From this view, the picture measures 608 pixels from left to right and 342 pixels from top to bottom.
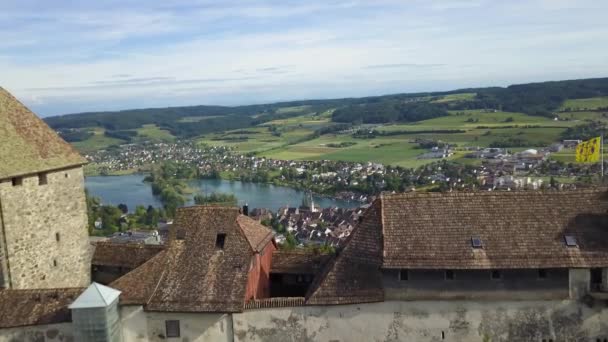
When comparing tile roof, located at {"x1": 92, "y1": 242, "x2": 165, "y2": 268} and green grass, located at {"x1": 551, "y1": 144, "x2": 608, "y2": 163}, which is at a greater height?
tile roof, located at {"x1": 92, "y1": 242, "x2": 165, "y2": 268}

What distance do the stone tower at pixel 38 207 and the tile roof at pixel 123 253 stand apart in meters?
0.62

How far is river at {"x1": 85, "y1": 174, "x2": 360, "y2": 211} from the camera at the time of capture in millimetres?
110250

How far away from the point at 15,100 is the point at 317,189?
334ft

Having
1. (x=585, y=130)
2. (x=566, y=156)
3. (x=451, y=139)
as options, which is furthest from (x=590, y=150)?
(x=451, y=139)

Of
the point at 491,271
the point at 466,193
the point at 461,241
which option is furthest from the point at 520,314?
the point at 466,193

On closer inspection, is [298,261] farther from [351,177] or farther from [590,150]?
[351,177]

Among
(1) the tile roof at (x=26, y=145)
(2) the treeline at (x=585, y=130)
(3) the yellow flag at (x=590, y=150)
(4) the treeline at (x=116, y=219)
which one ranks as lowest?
(4) the treeline at (x=116, y=219)

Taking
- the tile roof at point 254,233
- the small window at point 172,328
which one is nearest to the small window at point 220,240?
the tile roof at point 254,233

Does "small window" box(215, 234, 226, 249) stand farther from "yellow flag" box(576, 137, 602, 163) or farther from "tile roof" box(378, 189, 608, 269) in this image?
"yellow flag" box(576, 137, 602, 163)

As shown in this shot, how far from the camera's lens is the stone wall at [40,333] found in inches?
805

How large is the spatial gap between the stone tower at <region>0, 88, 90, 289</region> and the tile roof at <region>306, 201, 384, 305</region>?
386 inches

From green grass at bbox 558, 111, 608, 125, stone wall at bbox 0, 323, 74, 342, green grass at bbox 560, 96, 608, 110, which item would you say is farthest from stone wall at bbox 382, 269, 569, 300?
green grass at bbox 560, 96, 608, 110

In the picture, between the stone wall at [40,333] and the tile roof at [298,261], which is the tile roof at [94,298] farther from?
the tile roof at [298,261]

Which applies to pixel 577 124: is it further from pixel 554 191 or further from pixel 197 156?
pixel 554 191
